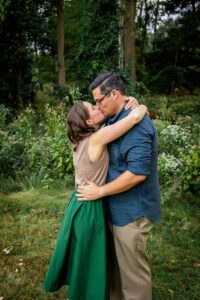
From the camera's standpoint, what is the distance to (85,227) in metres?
2.77

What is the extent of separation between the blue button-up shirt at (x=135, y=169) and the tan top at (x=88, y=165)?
5 cm

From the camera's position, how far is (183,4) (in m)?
20.4

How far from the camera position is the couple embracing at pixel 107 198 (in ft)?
8.51

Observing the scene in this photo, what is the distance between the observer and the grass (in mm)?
3904

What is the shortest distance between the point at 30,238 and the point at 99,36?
926 cm

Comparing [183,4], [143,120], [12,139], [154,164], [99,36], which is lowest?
[12,139]

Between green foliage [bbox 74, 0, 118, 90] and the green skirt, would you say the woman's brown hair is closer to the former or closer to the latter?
the green skirt

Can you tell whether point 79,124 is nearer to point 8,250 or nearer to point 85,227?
point 85,227

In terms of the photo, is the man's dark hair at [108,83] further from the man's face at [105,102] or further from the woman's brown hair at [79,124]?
the woman's brown hair at [79,124]

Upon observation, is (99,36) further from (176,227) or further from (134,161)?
(134,161)

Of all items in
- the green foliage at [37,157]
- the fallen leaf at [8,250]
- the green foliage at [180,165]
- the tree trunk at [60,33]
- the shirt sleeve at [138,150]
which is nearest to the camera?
the shirt sleeve at [138,150]

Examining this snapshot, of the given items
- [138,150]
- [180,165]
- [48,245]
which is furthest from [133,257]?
[180,165]

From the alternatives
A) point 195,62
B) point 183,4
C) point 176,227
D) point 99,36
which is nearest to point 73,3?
point 183,4

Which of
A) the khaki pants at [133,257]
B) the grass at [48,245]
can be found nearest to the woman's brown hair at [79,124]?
the khaki pants at [133,257]
